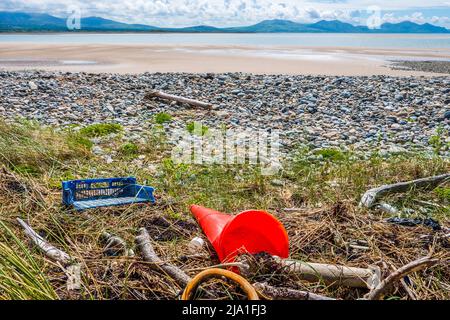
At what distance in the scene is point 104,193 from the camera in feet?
13.9

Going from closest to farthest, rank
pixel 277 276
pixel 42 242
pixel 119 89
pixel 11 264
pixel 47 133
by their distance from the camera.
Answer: pixel 11 264 < pixel 277 276 < pixel 42 242 < pixel 47 133 < pixel 119 89

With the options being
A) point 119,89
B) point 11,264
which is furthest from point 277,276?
point 119,89

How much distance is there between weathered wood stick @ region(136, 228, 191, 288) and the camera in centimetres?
261

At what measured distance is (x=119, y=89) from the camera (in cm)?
1133

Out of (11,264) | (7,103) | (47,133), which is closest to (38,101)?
(7,103)

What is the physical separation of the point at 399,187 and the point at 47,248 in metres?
3.19

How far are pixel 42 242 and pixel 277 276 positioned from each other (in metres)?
1.49

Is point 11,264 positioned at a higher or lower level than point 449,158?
higher

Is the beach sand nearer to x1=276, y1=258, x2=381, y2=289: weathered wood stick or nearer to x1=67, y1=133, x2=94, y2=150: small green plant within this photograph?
x1=67, y1=133, x2=94, y2=150: small green plant

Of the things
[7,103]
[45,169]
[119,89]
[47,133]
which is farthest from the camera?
[119,89]

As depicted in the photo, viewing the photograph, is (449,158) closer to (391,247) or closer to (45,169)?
(391,247)

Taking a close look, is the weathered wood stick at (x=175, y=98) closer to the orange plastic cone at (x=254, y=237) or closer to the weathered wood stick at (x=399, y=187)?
the weathered wood stick at (x=399, y=187)

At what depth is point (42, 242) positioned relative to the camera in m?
3.03

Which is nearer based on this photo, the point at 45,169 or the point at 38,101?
the point at 45,169
